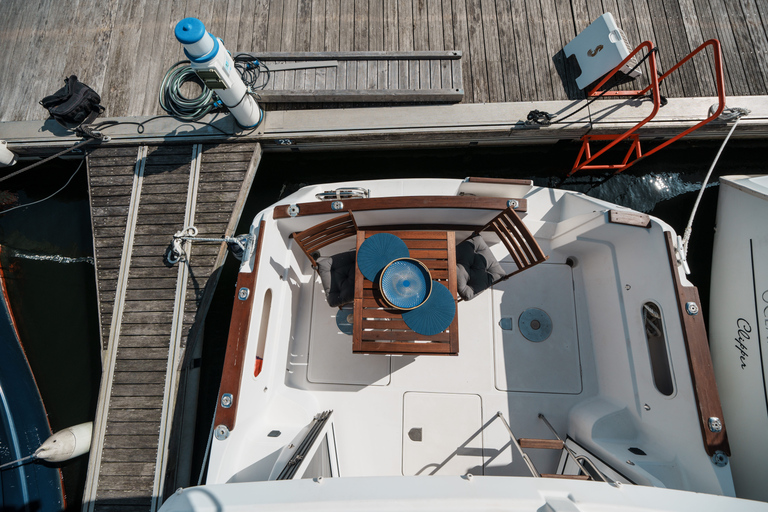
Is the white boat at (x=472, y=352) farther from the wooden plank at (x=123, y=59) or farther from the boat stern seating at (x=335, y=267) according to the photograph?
the wooden plank at (x=123, y=59)

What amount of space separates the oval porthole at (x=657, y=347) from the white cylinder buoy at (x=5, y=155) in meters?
6.15

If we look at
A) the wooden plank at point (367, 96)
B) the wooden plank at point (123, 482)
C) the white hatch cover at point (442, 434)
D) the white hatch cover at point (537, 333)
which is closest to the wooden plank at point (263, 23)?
the wooden plank at point (367, 96)

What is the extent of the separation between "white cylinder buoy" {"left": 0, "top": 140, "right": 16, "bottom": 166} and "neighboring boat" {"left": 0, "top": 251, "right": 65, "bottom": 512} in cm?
155

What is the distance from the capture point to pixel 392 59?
3729 mm

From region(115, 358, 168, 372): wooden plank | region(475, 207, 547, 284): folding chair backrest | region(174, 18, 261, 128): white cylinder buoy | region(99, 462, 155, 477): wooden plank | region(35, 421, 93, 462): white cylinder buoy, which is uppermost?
region(174, 18, 261, 128): white cylinder buoy

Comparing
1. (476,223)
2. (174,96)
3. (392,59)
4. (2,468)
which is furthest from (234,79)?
(2,468)

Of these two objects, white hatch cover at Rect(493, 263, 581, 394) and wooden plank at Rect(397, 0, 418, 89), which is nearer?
white hatch cover at Rect(493, 263, 581, 394)

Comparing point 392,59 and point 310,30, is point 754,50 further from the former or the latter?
point 310,30

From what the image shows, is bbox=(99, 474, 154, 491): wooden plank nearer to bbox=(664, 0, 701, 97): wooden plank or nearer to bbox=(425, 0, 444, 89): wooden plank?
bbox=(425, 0, 444, 89): wooden plank

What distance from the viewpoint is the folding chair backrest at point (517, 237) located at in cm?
238

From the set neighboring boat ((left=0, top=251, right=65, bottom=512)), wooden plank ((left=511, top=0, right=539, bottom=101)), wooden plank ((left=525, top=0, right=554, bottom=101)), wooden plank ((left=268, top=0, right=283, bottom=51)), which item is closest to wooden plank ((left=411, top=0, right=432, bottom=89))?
wooden plank ((left=511, top=0, right=539, bottom=101))

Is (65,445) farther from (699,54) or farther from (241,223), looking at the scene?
(699,54)

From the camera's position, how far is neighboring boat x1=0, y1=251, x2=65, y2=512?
300 cm

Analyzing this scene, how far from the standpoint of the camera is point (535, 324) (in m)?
2.96
